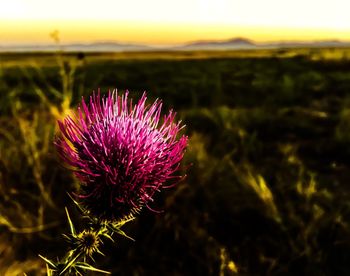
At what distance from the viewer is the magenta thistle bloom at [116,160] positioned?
5.91 ft

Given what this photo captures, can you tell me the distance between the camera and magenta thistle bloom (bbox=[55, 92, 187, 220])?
1.80 meters

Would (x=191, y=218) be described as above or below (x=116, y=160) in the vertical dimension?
below

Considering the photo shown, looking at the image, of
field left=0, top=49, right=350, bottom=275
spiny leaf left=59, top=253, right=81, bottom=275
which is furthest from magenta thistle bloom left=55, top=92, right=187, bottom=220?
field left=0, top=49, right=350, bottom=275

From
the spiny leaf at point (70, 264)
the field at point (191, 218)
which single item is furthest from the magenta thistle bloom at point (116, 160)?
the field at point (191, 218)

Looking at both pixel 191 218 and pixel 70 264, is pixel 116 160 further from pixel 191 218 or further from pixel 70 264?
pixel 191 218

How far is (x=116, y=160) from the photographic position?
6.12 feet

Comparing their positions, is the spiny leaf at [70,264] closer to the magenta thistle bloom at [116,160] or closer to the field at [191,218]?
the magenta thistle bloom at [116,160]

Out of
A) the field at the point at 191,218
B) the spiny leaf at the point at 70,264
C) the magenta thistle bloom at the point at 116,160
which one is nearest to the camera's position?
the spiny leaf at the point at 70,264

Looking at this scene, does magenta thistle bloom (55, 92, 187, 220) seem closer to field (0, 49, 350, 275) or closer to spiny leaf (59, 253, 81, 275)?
spiny leaf (59, 253, 81, 275)

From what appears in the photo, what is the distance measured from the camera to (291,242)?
3906 millimetres

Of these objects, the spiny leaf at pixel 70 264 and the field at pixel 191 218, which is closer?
the spiny leaf at pixel 70 264

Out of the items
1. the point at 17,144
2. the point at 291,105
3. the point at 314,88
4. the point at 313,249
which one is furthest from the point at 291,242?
the point at 314,88

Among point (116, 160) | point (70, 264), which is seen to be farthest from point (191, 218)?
point (70, 264)

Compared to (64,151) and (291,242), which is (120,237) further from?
(64,151)
